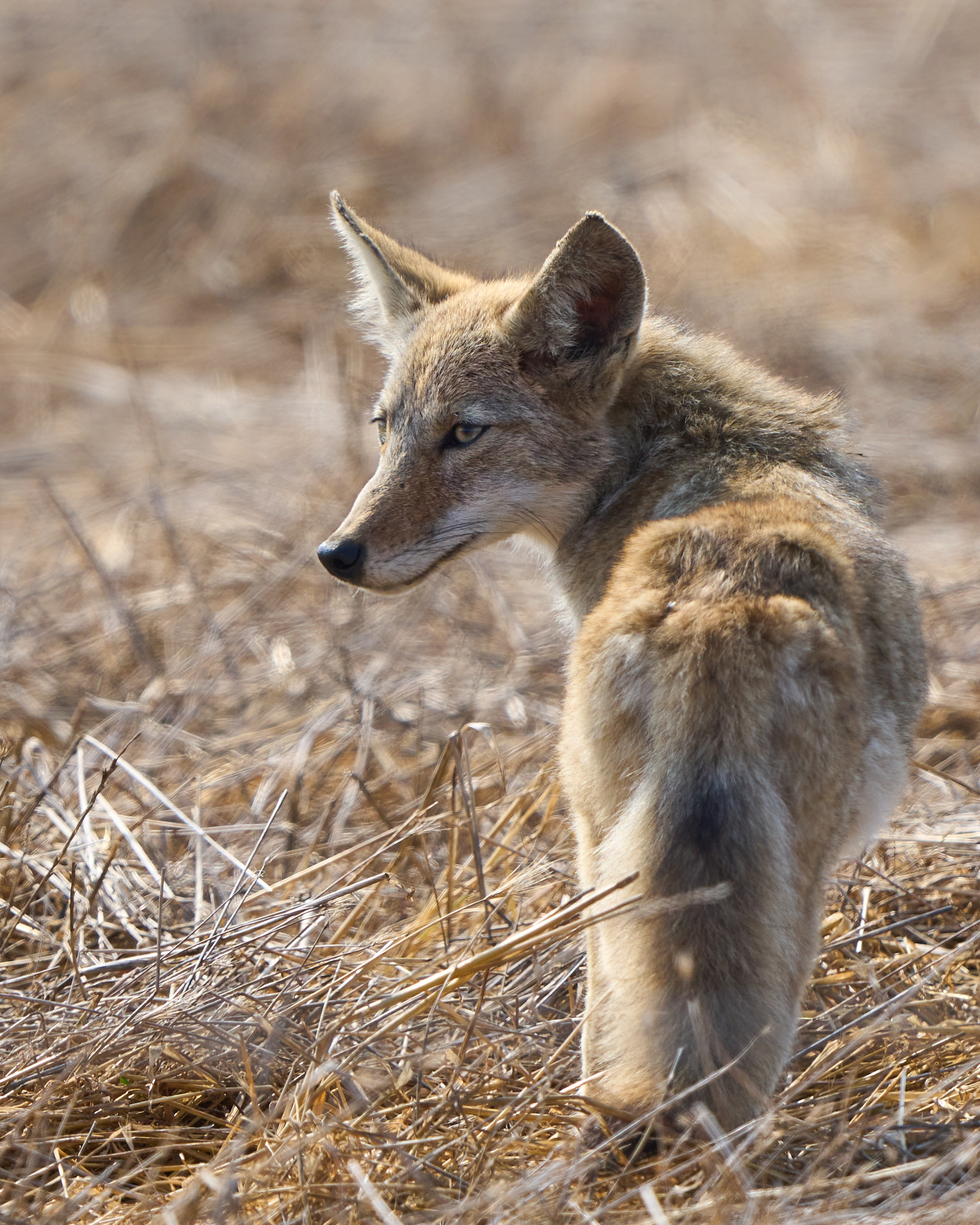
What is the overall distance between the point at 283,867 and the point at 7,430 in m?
6.77

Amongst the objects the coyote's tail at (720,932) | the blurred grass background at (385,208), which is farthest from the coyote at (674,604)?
the blurred grass background at (385,208)

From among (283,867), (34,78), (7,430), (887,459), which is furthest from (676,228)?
(283,867)

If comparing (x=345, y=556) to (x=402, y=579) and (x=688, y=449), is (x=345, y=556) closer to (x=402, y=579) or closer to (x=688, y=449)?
(x=402, y=579)

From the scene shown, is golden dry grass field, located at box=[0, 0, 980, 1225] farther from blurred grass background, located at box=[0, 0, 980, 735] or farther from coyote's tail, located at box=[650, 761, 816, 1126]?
coyote's tail, located at box=[650, 761, 816, 1126]

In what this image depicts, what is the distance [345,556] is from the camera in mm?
3902

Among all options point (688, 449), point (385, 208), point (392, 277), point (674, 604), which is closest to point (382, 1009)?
point (674, 604)

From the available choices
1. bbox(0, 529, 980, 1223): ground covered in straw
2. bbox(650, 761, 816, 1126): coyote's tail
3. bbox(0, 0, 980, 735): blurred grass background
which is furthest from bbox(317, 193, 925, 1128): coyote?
bbox(0, 0, 980, 735): blurred grass background

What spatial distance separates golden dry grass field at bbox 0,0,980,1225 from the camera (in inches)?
121

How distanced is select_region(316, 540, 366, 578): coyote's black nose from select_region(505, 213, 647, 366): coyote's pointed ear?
0.85m

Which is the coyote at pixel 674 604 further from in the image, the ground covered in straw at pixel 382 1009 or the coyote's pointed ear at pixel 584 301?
the ground covered in straw at pixel 382 1009

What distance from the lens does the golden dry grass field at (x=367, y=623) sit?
3.08 meters

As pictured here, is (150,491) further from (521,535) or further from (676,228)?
(676,228)

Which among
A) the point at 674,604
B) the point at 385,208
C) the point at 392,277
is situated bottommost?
the point at 674,604

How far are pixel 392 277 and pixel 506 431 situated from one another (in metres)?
0.99
